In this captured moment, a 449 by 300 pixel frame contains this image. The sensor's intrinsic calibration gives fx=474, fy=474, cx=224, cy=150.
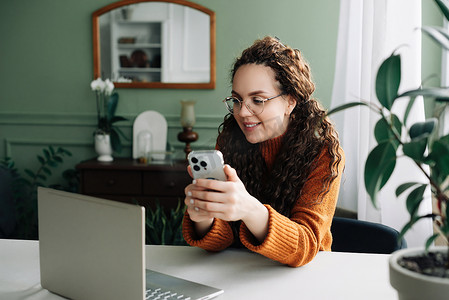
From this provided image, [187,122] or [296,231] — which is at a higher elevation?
[187,122]

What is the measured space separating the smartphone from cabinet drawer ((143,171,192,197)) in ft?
6.17

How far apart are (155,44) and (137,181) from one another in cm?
97

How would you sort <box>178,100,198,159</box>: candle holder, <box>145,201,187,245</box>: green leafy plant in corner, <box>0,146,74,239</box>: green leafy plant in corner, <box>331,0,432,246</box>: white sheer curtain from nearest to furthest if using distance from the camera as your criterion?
<box>331,0,432,246</box>: white sheer curtain → <box>145,201,187,245</box>: green leafy plant in corner → <box>178,100,198,159</box>: candle holder → <box>0,146,74,239</box>: green leafy plant in corner

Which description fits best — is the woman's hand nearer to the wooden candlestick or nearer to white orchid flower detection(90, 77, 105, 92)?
the wooden candlestick

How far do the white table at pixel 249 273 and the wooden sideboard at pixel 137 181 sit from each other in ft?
5.31

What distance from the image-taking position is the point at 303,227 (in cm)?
118

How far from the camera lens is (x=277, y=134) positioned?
4.94 feet

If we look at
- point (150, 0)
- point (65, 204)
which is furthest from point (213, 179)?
point (150, 0)

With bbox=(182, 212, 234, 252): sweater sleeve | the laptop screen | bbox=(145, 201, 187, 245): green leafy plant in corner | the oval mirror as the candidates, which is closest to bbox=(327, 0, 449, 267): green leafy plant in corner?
the laptop screen

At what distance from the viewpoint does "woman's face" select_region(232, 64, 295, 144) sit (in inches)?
54.6

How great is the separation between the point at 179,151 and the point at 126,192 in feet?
1.62

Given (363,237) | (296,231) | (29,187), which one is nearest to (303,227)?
(296,231)

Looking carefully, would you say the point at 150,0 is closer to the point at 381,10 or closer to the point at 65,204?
the point at 381,10

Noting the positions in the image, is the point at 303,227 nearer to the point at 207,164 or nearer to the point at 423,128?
the point at 207,164
